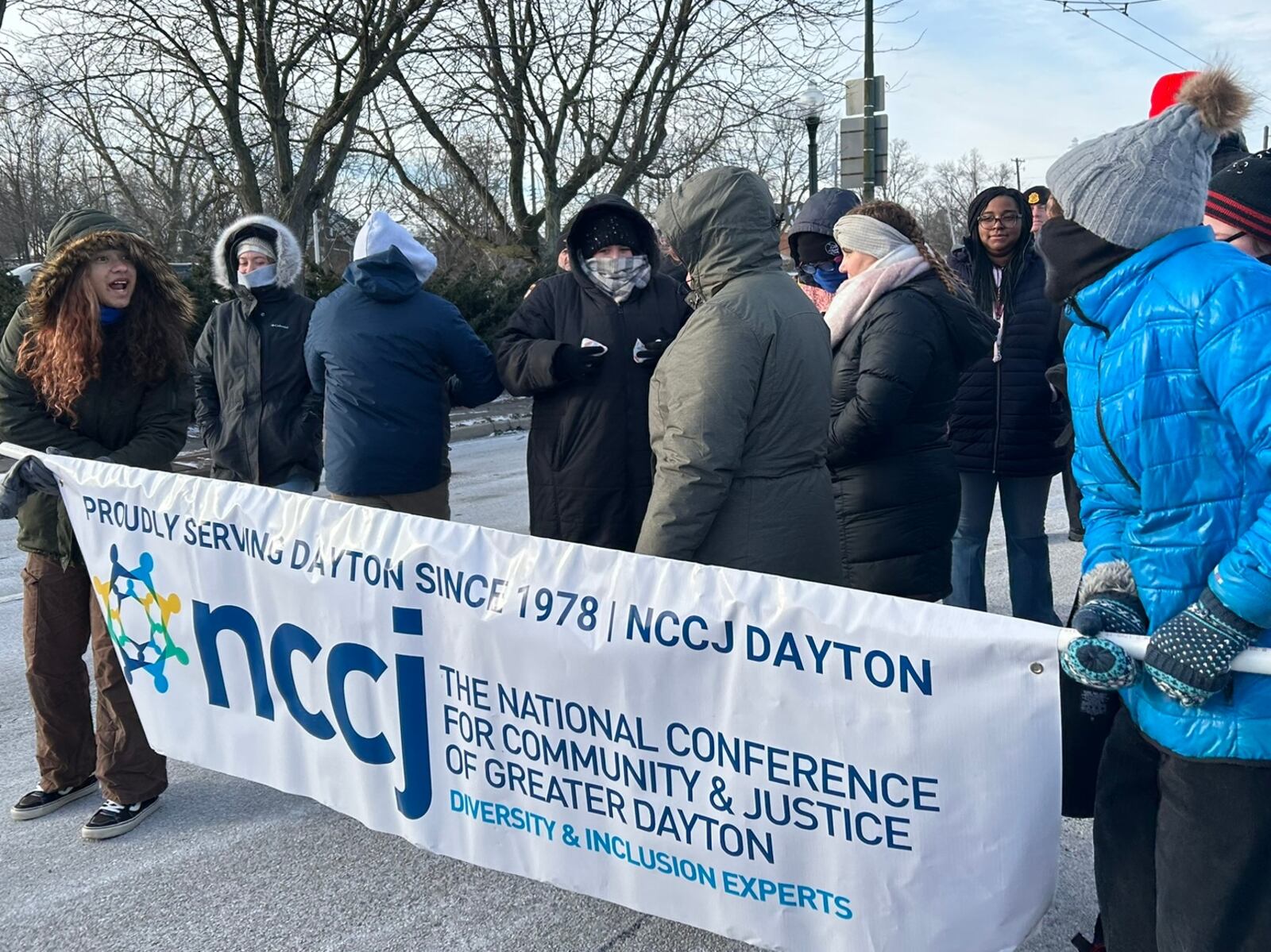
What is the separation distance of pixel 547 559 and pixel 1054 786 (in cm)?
110

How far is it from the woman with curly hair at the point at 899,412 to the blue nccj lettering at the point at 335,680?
1.64 metres

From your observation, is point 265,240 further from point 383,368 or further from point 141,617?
point 141,617

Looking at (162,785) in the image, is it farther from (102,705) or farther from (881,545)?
(881,545)

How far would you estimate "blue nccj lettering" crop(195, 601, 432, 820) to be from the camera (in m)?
2.67

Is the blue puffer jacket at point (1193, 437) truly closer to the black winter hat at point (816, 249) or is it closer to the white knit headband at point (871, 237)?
the white knit headband at point (871, 237)

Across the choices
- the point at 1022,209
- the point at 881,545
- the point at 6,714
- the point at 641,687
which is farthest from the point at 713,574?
the point at 6,714

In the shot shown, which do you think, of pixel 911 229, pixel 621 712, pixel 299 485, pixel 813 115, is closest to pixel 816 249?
pixel 911 229

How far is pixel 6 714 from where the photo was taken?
14.6 ft

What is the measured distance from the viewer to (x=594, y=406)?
3637mm

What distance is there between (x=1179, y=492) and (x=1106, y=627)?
0.92 feet

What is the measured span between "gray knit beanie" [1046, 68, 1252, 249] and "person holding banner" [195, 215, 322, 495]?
3035 mm

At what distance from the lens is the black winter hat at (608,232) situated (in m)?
3.67

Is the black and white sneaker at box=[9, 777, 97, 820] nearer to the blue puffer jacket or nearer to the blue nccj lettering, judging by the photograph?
the blue nccj lettering

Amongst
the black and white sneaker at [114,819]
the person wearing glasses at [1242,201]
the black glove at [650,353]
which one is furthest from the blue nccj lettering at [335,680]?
the person wearing glasses at [1242,201]
